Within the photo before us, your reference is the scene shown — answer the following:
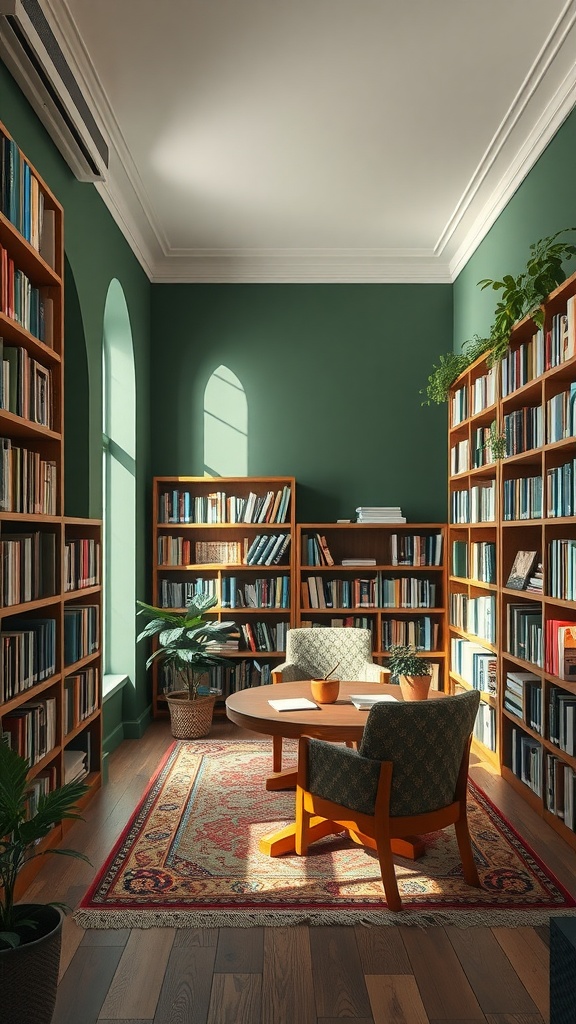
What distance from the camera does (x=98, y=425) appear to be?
5129mm

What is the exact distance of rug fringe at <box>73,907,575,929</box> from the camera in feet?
9.86

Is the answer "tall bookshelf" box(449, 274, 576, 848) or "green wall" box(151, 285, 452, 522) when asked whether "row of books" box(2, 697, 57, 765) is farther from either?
"green wall" box(151, 285, 452, 522)

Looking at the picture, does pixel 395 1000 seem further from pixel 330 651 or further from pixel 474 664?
pixel 474 664

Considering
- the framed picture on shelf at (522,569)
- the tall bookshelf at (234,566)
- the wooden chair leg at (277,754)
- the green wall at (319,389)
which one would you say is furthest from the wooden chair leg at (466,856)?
the green wall at (319,389)

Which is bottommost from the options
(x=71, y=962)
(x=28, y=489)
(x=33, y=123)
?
(x=71, y=962)

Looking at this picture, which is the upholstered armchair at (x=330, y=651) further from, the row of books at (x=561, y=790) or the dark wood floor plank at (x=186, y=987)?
the dark wood floor plank at (x=186, y=987)

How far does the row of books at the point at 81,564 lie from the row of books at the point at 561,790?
251 cm

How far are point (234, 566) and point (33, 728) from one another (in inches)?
123

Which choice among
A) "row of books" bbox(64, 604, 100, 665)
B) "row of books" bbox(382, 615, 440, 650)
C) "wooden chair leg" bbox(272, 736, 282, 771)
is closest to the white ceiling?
"row of books" bbox(64, 604, 100, 665)

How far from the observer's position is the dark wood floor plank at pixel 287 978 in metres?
2.47

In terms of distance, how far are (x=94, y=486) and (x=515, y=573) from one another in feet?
8.24

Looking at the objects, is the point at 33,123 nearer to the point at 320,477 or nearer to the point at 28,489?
the point at 28,489

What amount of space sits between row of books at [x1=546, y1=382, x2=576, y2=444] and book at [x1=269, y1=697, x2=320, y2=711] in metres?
→ 1.74

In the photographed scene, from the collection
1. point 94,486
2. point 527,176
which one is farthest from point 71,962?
point 527,176
